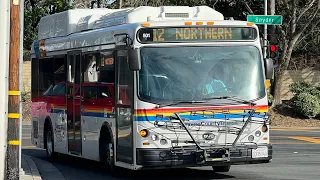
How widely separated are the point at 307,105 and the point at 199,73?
19.0m

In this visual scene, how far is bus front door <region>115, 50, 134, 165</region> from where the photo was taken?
12961mm

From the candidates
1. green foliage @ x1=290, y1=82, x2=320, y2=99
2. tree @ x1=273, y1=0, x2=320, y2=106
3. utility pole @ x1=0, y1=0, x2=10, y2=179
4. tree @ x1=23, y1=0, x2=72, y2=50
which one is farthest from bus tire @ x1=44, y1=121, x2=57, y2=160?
tree @ x1=23, y1=0, x2=72, y2=50

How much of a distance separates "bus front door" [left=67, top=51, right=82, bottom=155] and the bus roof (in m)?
0.80

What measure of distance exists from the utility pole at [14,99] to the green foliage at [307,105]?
20.6 metres

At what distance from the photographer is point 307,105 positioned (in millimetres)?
31234

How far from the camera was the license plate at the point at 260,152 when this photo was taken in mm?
13031

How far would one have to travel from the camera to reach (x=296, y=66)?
41250 millimetres

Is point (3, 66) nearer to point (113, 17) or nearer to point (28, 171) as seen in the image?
point (113, 17)

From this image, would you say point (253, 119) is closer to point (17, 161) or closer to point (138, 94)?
point (138, 94)

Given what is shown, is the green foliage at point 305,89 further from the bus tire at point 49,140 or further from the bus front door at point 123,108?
the bus front door at point 123,108

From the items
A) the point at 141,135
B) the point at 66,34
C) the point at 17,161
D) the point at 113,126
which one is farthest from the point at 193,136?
the point at 66,34

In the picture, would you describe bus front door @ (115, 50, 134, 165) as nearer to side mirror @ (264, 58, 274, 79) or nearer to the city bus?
the city bus

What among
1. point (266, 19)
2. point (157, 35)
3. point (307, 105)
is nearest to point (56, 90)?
point (157, 35)

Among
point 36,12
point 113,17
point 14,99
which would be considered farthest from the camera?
point 36,12
